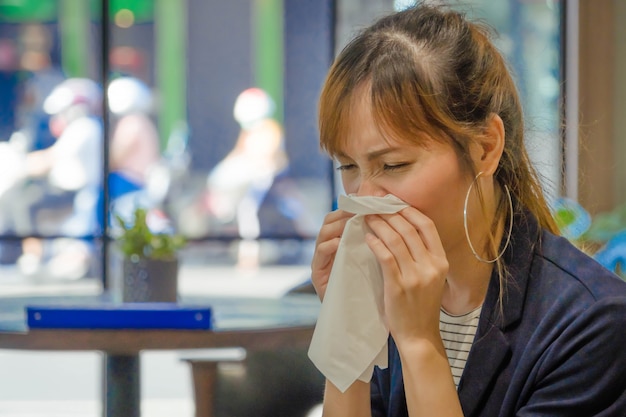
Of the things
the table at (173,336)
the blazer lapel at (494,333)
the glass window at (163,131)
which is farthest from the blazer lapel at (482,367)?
the glass window at (163,131)

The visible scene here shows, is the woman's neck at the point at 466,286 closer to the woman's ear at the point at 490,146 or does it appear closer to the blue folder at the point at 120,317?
the woman's ear at the point at 490,146

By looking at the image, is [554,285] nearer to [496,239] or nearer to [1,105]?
[496,239]

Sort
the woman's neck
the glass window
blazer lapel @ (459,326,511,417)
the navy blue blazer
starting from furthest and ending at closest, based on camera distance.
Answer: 1. the glass window
2. the woman's neck
3. blazer lapel @ (459,326,511,417)
4. the navy blue blazer

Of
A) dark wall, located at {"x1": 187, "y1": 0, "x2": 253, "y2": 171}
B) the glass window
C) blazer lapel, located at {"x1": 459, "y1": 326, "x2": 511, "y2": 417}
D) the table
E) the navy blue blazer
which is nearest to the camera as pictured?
the navy blue blazer

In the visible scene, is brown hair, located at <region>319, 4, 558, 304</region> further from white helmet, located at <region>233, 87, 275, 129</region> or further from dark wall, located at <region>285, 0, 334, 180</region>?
white helmet, located at <region>233, 87, 275, 129</region>

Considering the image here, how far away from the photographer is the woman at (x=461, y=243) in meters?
1.19

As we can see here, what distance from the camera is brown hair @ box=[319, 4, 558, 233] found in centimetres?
128

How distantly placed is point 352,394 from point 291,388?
1.17m

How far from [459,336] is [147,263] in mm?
1109

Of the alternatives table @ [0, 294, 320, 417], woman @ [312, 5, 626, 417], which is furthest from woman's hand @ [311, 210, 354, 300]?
table @ [0, 294, 320, 417]

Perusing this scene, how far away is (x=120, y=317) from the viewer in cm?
196

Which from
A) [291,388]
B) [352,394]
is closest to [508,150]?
[352,394]

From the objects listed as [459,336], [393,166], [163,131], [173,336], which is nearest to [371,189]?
[393,166]

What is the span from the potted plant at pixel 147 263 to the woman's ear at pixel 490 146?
1192 millimetres
